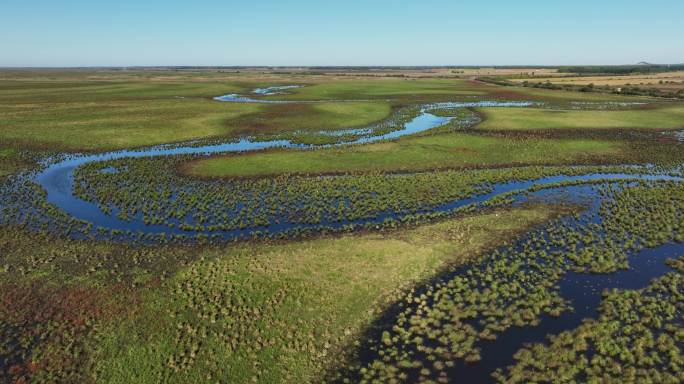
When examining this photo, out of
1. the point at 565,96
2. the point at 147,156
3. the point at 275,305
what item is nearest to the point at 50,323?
the point at 275,305

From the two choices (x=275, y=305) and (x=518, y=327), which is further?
(x=275, y=305)

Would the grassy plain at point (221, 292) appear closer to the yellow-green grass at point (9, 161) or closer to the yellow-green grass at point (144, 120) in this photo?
the yellow-green grass at point (9, 161)

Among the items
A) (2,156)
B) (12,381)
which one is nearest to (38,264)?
(12,381)

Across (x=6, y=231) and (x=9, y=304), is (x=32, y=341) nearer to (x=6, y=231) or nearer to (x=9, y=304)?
(x=9, y=304)

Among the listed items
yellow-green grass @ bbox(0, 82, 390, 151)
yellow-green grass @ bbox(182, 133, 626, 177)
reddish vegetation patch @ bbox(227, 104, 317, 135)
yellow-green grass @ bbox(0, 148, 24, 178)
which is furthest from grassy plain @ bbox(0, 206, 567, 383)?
reddish vegetation patch @ bbox(227, 104, 317, 135)

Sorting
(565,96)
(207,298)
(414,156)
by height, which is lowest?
(207,298)

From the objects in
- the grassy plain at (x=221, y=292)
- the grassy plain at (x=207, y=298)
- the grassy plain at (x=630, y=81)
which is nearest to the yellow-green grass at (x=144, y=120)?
the grassy plain at (x=221, y=292)

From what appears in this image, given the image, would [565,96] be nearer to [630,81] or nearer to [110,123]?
[630,81]
